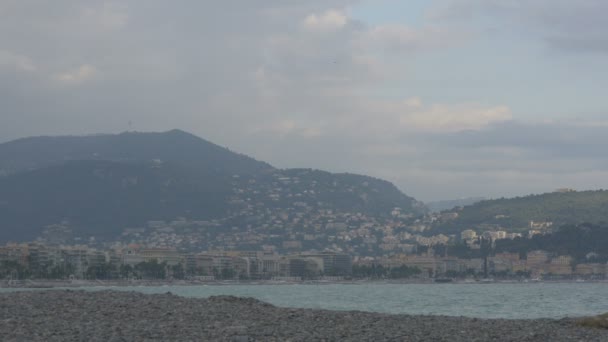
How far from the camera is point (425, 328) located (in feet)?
84.2

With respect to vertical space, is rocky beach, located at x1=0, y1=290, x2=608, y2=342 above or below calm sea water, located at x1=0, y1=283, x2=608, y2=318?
above

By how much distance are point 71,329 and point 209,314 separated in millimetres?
4710

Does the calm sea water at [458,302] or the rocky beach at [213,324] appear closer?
the rocky beach at [213,324]

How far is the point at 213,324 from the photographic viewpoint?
78.2 feet

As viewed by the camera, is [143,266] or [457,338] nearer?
[457,338]

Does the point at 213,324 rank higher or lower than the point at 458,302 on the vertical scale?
higher

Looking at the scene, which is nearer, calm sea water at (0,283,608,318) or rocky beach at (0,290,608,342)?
rocky beach at (0,290,608,342)

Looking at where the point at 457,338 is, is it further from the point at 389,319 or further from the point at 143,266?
the point at 143,266

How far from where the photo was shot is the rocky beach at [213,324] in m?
21.8

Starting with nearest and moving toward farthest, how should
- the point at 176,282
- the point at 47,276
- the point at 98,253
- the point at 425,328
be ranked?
the point at 425,328 → the point at 47,276 → the point at 176,282 → the point at 98,253

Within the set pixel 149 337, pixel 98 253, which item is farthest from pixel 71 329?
pixel 98 253

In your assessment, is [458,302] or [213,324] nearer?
[213,324]

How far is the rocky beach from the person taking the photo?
2177cm

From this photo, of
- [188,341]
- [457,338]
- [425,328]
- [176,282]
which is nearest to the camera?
[188,341]
